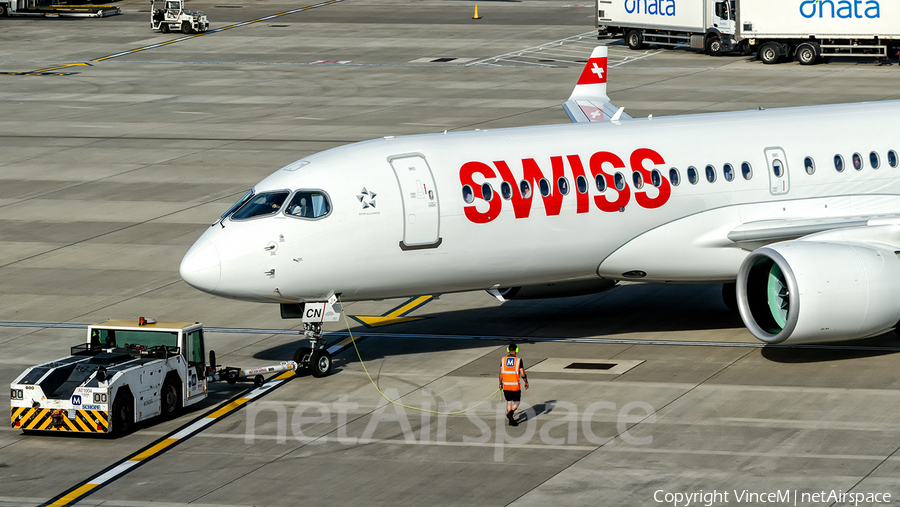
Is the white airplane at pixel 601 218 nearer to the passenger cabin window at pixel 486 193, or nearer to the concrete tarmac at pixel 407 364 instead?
the passenger cabin window at pixel 486 193

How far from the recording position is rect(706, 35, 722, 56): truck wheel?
7225 centimetres

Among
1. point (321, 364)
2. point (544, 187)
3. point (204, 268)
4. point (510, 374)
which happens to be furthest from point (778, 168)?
point (204, 268)

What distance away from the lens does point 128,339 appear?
952 inches

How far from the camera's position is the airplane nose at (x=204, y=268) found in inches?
956

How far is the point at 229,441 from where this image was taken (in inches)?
861

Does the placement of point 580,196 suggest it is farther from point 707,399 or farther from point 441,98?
point 441,98

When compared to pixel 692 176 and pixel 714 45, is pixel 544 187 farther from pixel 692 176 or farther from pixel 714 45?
pixel 714 45

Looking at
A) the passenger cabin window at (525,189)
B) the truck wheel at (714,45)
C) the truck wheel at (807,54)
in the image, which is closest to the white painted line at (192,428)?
the passenger cabin window at (525,189)

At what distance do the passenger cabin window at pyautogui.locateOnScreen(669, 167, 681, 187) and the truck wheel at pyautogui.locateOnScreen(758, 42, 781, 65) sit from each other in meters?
44.8

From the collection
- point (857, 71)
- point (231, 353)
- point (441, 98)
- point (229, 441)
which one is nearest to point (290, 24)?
point (441, 98)

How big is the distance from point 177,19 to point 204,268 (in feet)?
215

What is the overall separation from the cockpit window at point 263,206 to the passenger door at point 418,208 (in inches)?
91.6

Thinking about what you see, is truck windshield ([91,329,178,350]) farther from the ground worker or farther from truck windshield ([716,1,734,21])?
truck windshield ([716,1,734,21])

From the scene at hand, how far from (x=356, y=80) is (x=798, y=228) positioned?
4446 cm
